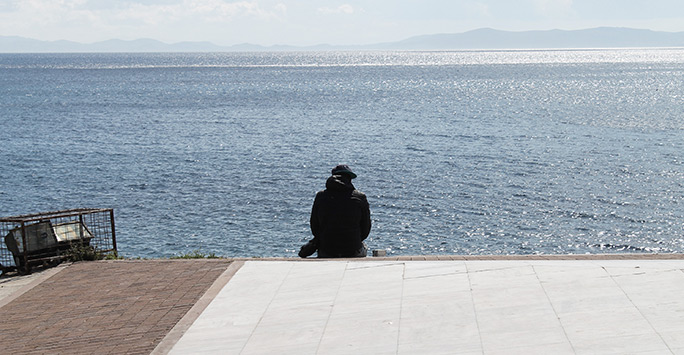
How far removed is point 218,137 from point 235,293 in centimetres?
4253

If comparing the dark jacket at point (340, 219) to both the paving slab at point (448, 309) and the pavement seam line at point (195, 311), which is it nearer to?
the paving slab at point (448, 309)

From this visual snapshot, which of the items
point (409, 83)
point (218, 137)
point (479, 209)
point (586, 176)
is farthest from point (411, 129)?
point (409, 83)

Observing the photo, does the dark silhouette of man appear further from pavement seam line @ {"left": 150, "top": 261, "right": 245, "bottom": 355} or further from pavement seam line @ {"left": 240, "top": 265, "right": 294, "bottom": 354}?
pavement seam line @ {"left": 150, "top": 261, "right": 245, "bottom": 355}

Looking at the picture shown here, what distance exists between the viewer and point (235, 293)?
8.65 metres

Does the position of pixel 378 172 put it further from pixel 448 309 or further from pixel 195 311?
pixel 448 309

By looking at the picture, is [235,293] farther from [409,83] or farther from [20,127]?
[409,83]

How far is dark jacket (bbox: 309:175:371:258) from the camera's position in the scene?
980 cm

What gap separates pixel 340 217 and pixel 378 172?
25.3 metres

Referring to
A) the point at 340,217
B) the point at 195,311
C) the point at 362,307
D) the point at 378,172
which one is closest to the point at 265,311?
the point at 195,311

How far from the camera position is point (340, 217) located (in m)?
9.88

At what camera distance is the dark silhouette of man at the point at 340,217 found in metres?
9.80

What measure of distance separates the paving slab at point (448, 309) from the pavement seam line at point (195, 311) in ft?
0.12

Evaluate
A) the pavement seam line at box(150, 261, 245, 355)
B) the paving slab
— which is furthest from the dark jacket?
the pavement seam line at box(150, 261, 245, 355)

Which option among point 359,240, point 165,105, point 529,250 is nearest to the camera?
point 359,240
